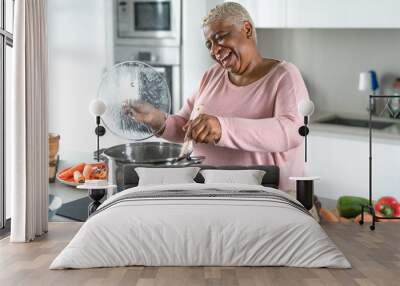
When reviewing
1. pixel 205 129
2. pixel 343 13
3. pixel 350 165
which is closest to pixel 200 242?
pixel 205 129

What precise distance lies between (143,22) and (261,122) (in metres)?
1.84

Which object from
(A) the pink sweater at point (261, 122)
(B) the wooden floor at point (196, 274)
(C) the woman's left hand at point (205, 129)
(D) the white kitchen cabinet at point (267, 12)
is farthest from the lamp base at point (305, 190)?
(D) the white kitchen cabinet at point (267, 12)

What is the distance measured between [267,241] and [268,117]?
5.44ft

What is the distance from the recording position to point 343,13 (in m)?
6.11

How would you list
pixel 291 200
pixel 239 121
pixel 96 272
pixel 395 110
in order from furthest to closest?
pixel 395 110
pixel 239 121
pixel 291 200
pixel 96 272

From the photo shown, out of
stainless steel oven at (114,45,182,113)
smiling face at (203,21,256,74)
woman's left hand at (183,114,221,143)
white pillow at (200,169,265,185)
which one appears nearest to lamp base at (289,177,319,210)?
white pillow at (200,169,265,185)

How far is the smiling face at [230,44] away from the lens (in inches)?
211

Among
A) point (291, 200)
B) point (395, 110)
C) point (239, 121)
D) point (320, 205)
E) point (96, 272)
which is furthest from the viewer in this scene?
point (395, 110)

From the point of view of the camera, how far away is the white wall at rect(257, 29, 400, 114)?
6605mm

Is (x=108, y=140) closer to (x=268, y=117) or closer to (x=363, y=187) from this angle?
(x=268, y=117)

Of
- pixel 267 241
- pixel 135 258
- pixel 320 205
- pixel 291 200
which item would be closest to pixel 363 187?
pixel 320 205

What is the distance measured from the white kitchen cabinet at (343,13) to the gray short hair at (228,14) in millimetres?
975

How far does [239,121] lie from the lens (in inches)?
213

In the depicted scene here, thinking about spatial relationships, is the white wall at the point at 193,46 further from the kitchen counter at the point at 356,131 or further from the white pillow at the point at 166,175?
the kitchen counter at the point at 356,131
